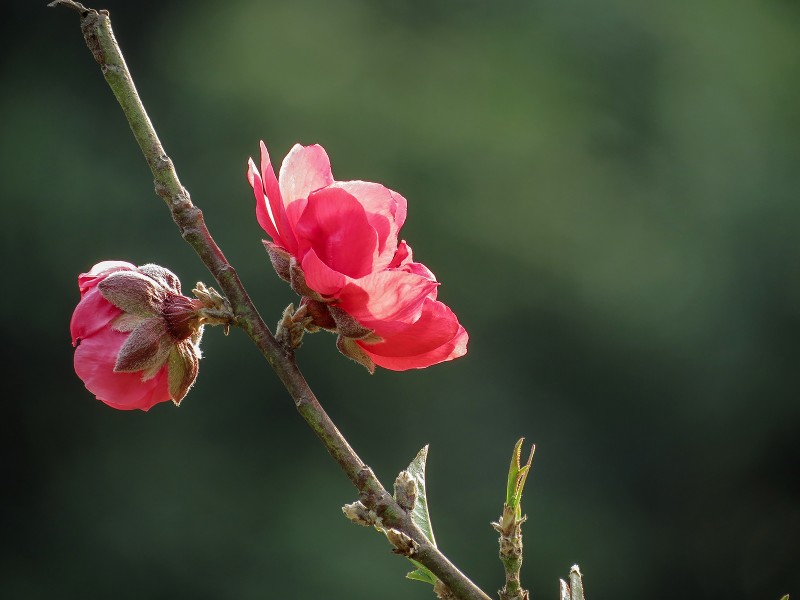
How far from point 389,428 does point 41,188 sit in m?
1.93

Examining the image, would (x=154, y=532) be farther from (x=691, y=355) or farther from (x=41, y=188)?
(x=691, y=355)

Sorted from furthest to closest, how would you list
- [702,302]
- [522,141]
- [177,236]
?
1. [522,141]
2. [702,302]
3. [177,236]

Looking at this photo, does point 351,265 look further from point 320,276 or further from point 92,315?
point 92,315

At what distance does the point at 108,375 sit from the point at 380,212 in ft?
0.49

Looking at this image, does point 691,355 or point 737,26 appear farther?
point 737,26

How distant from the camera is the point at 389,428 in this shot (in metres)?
4.50

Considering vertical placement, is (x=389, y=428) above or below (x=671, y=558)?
above

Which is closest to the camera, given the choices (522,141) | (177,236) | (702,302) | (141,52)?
(177,236)

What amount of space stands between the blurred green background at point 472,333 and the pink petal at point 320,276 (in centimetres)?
368

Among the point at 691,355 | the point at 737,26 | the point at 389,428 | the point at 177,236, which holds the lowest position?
the point at 389,428

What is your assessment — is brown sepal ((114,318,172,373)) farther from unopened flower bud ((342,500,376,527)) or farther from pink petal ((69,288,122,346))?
unopened flower bud ((342,500,376,527))

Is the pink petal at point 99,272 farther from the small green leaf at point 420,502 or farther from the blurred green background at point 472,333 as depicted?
the blurred green background at point 472,333

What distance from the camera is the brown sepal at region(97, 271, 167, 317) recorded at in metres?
0.51

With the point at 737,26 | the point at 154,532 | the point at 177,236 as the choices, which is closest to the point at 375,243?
the point at 177,236
